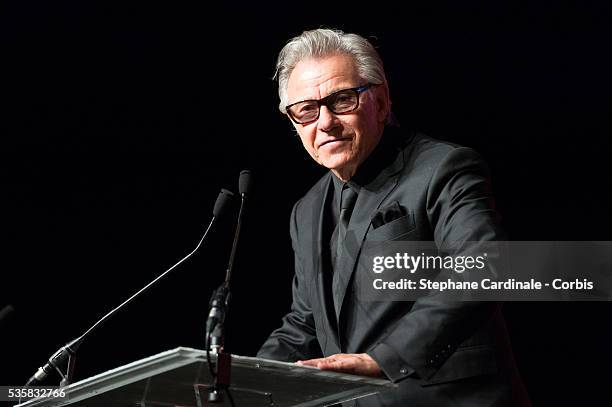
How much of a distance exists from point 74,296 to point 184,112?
0.98 m

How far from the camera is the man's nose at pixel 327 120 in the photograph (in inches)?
110

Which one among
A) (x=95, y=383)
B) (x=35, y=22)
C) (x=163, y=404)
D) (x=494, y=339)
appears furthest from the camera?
(x=35, y=22)

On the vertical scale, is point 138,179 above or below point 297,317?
above

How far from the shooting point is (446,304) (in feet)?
7.32

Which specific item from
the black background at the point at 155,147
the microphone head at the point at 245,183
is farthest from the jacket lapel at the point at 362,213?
the black background at the point at 155,147

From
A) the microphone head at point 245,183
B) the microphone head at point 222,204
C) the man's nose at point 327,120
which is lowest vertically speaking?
the microphone head at point 222,204

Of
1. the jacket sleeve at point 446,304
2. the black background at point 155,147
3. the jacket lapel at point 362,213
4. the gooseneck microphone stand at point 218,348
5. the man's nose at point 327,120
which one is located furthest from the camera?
the black background at point 155,147

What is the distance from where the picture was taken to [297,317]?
2.96m

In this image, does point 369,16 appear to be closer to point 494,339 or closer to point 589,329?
point 589,329

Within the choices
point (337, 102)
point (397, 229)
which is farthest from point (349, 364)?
point (337, 102)

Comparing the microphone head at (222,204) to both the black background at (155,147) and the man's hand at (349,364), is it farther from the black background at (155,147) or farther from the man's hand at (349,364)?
the black background at (155,147)

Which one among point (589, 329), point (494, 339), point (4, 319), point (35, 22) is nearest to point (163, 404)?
point (4, 319)

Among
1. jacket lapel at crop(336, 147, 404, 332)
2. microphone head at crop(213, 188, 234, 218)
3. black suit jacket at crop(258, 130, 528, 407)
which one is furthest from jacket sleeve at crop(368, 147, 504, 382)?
microphone head at crop(213, 188, 234, 218)

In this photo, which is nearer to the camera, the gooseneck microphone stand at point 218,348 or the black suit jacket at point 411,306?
the gooseneck microphone stand at point 218,348
